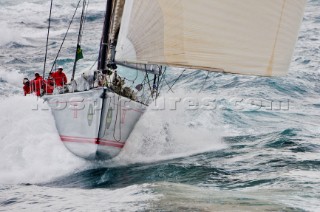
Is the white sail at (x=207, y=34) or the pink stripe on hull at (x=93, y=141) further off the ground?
the white sail at (x=207, y=34)

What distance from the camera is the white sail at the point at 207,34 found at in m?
8.87

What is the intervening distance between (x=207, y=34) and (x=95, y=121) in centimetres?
368

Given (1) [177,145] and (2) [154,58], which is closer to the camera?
(2) [154,58]

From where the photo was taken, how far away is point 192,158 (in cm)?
1195

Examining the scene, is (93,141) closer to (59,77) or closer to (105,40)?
(105,40)

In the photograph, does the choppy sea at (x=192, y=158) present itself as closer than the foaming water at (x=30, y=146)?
Yes

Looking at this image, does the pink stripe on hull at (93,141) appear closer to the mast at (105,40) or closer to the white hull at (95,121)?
the white hull at (95,121)

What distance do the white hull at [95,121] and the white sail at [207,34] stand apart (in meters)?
2.27

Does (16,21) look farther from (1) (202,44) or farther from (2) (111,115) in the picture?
(1) (202,44)

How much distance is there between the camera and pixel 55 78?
551 inches

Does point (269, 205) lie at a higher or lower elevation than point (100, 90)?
lower

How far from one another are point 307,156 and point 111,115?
3.89 metres

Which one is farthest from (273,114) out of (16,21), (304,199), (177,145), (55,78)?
(16,21)

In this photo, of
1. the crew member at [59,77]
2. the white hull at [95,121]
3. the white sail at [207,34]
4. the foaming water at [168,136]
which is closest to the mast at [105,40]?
the white hull at [95,121]
